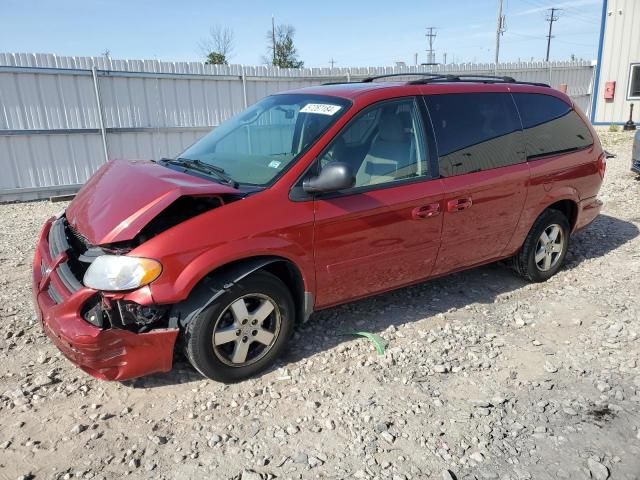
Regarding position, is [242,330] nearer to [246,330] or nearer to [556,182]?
[246,330]

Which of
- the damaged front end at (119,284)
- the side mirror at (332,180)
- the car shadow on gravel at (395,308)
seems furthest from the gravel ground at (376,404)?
the side mirror at (332,180)

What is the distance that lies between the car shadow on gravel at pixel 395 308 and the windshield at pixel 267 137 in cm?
134

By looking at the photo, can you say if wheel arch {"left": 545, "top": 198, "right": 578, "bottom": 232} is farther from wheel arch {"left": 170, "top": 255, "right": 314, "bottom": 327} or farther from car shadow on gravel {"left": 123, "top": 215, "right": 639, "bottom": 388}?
wheel arch {"left": 170, "top": 255, "right": 314, "bottom": 327}

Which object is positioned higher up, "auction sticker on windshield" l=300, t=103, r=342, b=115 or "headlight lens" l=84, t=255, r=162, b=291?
"auction sticker on windshield" l=300, t=103, r=342, b=115

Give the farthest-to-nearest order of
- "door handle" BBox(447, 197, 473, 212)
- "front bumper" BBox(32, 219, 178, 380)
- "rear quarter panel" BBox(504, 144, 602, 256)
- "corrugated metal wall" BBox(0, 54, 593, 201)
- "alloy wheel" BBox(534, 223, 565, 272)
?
"corrugated metal wall" BBox(0, 54, 593, 201) < "alloy wheel" BBox(534, 223, 565, 272) < "rear quarter panel" BBox(504, 144, 602, 256) < "door handle" BBox(447, 197, 473, 212) < "front bumper" BBox(32, 219, 178, 380)

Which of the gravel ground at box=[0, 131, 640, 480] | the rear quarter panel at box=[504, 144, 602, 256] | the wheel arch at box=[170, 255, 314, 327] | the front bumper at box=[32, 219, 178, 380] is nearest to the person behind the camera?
the gravel ground at box=[0, 131, 640, 480]

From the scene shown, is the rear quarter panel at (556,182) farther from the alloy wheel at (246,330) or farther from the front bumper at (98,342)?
the front bumper at (98,342)

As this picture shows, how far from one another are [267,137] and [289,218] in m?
0.92

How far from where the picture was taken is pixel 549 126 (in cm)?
481

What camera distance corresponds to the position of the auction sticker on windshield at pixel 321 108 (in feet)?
12.1

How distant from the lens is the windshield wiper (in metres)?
3.44

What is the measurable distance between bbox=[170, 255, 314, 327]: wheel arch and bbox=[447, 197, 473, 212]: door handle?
1357 mm

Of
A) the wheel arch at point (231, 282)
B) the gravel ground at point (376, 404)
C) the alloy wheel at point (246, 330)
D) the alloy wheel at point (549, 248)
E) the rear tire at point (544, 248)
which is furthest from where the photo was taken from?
the alloy wheel at point (549, 248)

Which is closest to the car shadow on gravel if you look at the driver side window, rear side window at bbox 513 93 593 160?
the driver side window
